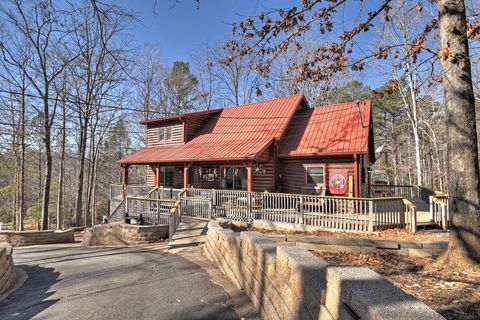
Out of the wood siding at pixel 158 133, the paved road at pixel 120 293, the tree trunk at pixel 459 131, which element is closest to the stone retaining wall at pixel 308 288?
the paved road at pixel 120 293

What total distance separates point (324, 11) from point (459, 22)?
2.45 metres

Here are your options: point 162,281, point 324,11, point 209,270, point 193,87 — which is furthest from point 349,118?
point 193,87

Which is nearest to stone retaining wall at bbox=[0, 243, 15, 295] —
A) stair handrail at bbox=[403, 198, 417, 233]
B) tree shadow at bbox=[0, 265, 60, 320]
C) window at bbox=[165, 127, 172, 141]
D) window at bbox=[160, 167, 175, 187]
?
tree shadow at bbox=[0, 265, 60, 320]

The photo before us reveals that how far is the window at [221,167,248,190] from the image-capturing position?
1683 cm

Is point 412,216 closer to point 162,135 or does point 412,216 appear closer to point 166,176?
point 166,176

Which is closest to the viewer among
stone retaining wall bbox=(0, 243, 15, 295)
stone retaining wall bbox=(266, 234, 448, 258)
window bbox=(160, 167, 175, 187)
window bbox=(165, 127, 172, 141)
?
stone retaining wall bbox=(0, 243, 15, 295)

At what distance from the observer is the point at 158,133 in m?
21.9

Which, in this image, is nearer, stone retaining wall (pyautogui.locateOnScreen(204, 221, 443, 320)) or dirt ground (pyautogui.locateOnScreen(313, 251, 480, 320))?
stone retaining wall (pyautogui.locateOnScreen(204, 221, 443, 320))

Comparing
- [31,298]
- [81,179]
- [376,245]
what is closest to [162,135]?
[81,179]

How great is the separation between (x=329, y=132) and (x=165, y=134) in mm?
11754

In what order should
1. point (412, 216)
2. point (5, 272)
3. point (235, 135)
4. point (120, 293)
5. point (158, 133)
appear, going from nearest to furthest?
point (120, 293) → point (5, 272) → point (412, 216) → point (235, 135) → point (158, 133)

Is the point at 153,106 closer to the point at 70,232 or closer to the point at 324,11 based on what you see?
the point at 70,232

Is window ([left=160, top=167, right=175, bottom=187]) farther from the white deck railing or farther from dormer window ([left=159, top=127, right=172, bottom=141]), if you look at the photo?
the white deck railing

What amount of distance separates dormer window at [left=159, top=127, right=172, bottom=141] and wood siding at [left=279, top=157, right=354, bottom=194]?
8923 mm
